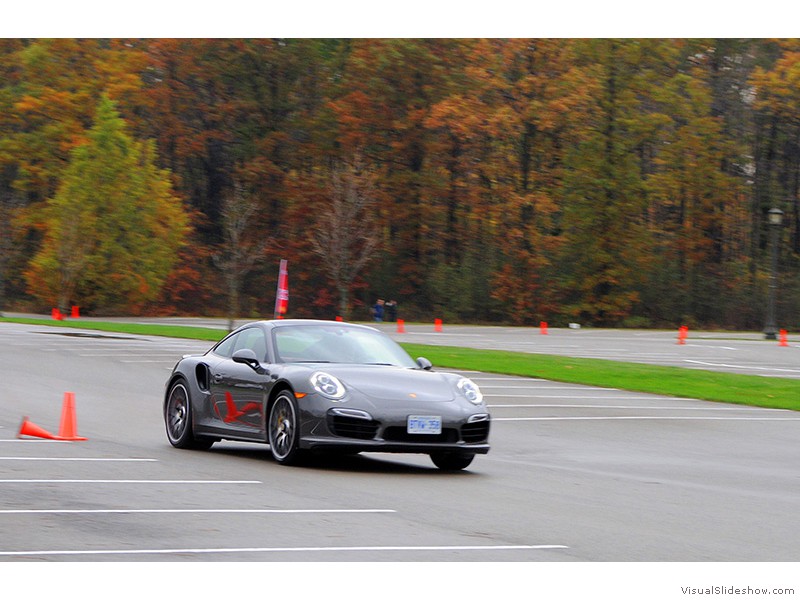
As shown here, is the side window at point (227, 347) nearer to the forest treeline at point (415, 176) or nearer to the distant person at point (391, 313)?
the forest treeline at point (415, 176)

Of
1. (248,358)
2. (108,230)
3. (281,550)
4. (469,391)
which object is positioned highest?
(108,230)

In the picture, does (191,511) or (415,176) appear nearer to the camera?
(191,511)

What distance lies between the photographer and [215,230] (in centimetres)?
7975

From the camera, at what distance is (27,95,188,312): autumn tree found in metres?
64.3

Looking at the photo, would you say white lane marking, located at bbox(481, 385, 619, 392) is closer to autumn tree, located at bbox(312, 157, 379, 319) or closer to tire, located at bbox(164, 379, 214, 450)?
tire, located at bbox(164, 379, 214, 450)

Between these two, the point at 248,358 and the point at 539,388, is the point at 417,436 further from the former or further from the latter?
the point at 539,388

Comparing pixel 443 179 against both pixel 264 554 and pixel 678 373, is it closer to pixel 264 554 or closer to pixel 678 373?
pixel 678 373

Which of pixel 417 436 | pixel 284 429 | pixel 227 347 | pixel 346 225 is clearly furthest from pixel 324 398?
pixel 346 225

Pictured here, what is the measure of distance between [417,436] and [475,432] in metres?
0.70

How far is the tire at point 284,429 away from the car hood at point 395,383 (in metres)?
0.51

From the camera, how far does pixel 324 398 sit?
1213cm

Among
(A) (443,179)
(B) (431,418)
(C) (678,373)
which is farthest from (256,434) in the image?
(A) (443,179)

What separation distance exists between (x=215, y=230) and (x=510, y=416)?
61.1 m

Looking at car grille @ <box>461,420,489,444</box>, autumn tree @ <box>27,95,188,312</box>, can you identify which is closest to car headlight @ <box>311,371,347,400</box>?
car grille @ <box>461,420,489,444</box>
